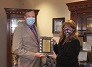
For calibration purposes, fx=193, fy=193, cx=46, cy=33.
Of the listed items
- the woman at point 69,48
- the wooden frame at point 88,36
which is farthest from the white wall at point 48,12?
the woman at point 69,48

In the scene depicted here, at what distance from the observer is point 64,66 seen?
8.71ft

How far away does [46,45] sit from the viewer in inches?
108

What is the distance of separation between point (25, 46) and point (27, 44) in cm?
4

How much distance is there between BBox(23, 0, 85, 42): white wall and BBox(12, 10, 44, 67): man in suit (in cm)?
258

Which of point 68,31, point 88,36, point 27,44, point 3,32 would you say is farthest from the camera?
point 3,32

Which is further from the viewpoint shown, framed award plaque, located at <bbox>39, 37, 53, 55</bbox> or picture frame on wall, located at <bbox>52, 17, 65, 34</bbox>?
picture frame on wall, located at <bbox>52, 17, 65, 34</bbox>

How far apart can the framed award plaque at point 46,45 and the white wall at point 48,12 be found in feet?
7.86

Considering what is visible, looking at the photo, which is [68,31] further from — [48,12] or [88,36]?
[48,12]

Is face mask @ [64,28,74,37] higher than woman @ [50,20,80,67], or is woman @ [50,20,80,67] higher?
face mask @ [64,28,74,37]

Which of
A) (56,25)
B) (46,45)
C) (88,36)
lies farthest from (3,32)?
(46,45)

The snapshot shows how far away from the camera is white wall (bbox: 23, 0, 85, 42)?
5.22m

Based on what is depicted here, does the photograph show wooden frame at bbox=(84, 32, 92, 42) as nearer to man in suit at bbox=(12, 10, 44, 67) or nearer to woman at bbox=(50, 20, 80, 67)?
woman at bbox=(50, 20, 80, 67)

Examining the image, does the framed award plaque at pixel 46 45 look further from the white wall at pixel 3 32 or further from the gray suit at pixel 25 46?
the white wall at pixel 3 32

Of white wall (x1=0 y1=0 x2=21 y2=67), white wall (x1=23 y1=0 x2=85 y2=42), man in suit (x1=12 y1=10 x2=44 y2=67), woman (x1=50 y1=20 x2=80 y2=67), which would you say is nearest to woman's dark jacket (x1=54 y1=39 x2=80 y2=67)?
woman (x1=50 y1=20 x2=80 y2=67)
